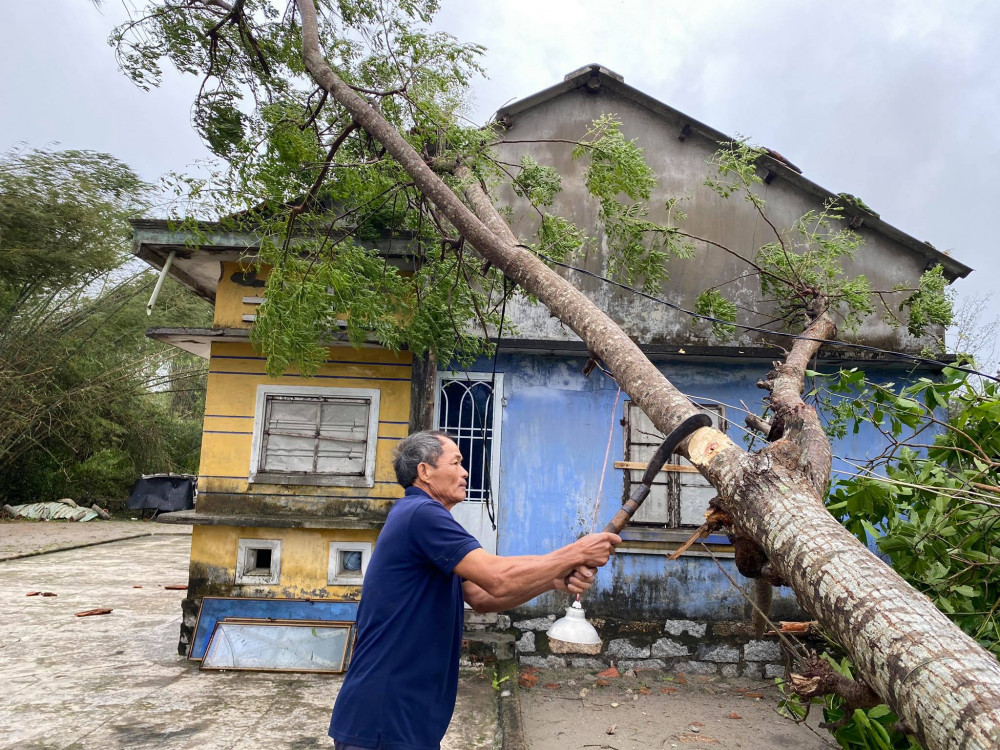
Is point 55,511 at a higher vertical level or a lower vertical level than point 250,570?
lower

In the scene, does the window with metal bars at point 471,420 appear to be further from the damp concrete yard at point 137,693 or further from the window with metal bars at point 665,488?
the damp concrete yard at point 137,693

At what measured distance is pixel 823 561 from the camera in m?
1.86

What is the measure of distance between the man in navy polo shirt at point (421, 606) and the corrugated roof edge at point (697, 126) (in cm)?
599

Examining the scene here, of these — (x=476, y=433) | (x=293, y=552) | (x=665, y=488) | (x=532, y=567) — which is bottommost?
(x=293, y=552)

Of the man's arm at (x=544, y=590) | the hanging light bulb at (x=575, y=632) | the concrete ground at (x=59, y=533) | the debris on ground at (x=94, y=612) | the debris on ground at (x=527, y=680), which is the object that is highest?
the man's arm at (x=544, y=590)

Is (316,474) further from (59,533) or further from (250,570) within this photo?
(59,533)

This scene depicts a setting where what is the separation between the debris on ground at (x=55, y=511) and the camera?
679 inches

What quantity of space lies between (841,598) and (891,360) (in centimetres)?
595

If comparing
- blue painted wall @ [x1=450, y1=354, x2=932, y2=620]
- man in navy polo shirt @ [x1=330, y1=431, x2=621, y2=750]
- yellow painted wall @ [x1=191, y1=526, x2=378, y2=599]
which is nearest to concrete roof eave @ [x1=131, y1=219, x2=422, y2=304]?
blue painted wall @ [x1=450, y1=354, x2=932, y2=620]

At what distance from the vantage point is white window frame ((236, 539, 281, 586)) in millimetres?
6383

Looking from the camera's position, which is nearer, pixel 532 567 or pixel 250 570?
pixel 532 567

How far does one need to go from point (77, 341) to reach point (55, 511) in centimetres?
456

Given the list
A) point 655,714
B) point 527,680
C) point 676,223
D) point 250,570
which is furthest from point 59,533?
point 676,223

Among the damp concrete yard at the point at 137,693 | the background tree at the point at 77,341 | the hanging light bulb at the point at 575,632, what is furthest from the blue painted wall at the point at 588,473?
the background tree at the point at 77,341
